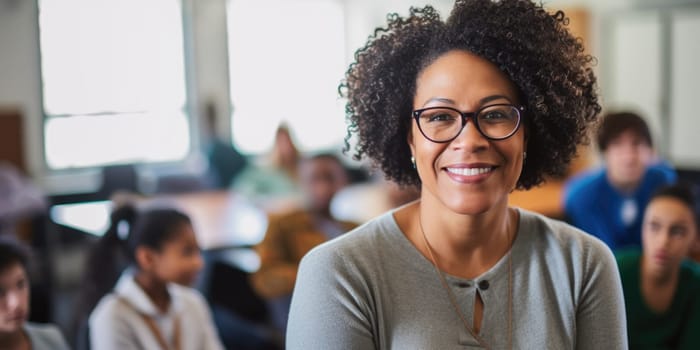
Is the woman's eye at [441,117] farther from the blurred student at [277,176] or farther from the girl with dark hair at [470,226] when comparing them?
the blurred student at [277,176]

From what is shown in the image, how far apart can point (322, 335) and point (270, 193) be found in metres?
4.02

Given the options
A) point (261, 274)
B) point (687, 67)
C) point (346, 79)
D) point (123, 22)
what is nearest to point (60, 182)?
point (123, 22)

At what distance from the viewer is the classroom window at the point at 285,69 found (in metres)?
7.69

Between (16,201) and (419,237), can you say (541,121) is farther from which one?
(16,201)

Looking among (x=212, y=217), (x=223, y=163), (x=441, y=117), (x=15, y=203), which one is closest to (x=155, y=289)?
(x=441, y=117)

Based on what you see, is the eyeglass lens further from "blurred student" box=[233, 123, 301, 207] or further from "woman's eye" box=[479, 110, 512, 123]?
"blurred student" box=[233, 123, 301, 207]

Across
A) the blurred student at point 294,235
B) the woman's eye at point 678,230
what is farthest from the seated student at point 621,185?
the blurred student at point 294,235

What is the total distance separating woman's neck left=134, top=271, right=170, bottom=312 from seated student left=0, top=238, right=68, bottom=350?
12.4 inches

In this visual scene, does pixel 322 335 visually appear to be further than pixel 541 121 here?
No

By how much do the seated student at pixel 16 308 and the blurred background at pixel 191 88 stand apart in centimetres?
266

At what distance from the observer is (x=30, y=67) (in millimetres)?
6305

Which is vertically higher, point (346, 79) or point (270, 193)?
point (346, 79)

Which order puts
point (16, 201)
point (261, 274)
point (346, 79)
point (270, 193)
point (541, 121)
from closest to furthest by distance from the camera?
point (541, 121) → point (346, 79) → point (261, 274) → point (16, 201) → point (270, 193)

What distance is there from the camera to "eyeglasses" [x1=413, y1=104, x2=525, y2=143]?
122 cm
